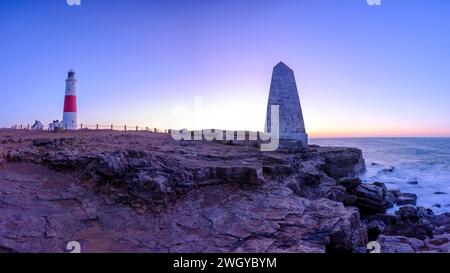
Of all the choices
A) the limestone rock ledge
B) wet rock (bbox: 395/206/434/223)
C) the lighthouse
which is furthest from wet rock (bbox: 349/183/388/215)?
the lighthouse

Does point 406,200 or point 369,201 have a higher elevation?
point 369,201

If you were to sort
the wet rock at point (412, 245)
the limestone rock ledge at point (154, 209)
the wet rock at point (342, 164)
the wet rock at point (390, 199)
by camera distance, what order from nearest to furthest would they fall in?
the limestone rock ledge at point (154, 209)
the wet rock at point (412, 245)
the wet rock at point (390, 199)
the wet rock at point (342, 164)

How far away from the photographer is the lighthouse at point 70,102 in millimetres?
26078

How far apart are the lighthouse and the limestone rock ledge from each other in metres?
17.9

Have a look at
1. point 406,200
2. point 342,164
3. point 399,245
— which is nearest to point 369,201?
point 406,200

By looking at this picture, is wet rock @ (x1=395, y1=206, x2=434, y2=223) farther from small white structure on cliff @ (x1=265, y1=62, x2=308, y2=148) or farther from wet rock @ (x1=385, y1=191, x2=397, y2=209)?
small white structure on cliff @ (x1=265, y1=62, x2=308, y2=148)

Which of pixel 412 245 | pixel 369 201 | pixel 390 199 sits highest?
pixel 412 245

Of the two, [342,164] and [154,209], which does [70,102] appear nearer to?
[154,209]

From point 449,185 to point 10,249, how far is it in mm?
30860

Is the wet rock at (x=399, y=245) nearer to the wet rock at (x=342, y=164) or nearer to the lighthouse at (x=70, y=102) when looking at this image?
the wet rock at (x=342, y=164)

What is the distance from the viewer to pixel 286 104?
55.0ft

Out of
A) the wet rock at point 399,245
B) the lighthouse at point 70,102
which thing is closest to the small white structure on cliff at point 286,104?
the wet rock at point 399,245

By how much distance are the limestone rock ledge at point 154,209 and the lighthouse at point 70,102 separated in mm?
17949

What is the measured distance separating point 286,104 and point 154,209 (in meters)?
11.2
